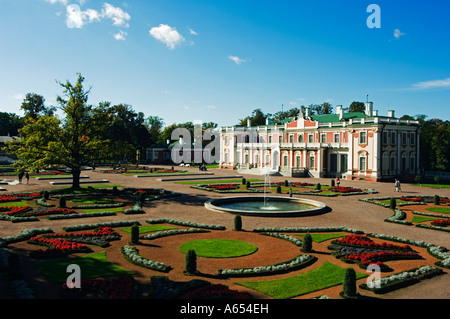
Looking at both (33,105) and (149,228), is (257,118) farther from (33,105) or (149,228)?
(149,228)

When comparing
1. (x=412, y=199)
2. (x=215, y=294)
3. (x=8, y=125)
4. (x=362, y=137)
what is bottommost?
(x=215, y=294)

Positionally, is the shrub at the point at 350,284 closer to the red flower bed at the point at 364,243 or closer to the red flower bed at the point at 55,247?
the red flower bed at the point at 364,243

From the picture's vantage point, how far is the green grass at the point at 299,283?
12.6 meters

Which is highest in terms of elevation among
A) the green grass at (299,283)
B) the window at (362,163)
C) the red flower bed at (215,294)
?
the window at (362,163)

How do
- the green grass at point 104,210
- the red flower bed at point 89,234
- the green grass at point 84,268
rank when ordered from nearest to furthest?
the green grass at point 84,268 < the red flower bed at point 89,234 < the green grass at point 104,210

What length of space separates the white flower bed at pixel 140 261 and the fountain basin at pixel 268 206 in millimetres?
11246

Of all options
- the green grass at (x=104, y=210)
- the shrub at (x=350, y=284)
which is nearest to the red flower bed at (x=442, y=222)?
the shrub at (x=350, y=284)

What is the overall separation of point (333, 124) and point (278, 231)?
145ft

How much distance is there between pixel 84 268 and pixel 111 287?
3076mm

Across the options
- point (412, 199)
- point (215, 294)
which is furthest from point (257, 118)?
point (215, 294)

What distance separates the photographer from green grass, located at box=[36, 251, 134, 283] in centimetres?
1376

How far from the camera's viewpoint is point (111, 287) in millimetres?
12234
